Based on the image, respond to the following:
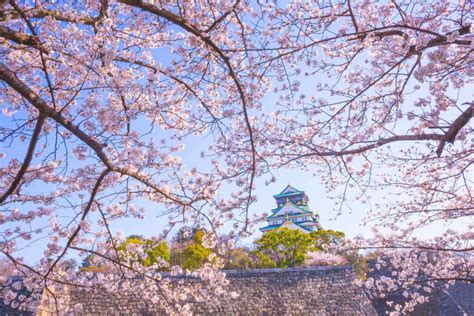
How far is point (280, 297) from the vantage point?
12.9 m

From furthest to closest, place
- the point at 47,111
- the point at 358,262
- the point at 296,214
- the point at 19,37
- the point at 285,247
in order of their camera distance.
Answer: the point at 296,214 < the point at 358,262 < the point at 285,247 < the point at 19,37 < the point at 47,111

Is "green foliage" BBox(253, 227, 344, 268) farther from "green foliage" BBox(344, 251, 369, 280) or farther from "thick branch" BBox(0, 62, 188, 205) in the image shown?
"thick branch" BBox(0, 62, 188, 205)

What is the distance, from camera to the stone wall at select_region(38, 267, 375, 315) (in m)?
11.4

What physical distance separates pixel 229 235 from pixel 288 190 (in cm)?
4686

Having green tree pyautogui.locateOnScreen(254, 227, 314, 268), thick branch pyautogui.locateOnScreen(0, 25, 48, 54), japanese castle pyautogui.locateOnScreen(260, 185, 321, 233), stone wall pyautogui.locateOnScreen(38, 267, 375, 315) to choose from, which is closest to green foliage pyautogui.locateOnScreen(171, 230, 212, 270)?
green tree pyautogui.locateOnScreen(254, 227, 314, 268)

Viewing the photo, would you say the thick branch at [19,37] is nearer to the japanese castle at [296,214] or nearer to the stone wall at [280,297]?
the stone wall at [280,297]

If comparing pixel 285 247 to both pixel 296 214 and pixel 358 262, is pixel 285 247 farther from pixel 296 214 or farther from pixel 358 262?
pixel 296 214

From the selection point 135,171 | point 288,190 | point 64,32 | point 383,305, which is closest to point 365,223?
point 135,171

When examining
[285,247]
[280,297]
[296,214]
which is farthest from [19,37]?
[296,214]

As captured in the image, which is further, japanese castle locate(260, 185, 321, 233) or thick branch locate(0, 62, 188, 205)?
japanese castle locate(260, 185, 321, 233)

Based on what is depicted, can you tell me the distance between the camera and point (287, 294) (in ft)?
42.7

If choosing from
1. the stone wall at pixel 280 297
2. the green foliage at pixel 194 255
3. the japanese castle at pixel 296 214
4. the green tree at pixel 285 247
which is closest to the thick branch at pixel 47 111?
the stone wall at pixel 280 297

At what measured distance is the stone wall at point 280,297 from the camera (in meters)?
11.4

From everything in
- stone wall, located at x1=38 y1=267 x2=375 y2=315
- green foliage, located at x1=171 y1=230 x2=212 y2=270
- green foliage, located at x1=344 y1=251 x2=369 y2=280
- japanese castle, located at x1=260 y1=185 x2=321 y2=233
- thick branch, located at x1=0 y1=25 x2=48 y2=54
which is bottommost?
stone wall, located at x1=38 y1=267 x2=375 y2=315
